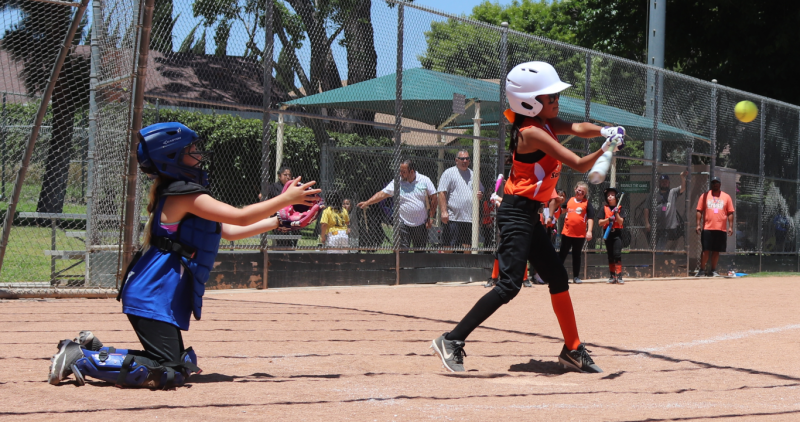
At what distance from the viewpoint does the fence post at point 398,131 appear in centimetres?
1154

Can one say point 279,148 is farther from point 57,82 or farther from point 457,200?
point 457,200

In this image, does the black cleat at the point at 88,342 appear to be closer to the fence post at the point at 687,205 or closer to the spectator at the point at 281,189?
the spectator at the point at 281,189

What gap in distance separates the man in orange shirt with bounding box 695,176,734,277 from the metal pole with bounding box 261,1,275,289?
10036 millimetres

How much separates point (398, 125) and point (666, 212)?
297 inches

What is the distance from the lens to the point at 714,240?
16703 mm

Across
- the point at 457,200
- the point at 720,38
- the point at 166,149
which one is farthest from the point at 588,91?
the point at 720,38

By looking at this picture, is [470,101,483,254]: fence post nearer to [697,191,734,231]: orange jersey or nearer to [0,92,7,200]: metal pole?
[697,191,734,231]: orange jersey

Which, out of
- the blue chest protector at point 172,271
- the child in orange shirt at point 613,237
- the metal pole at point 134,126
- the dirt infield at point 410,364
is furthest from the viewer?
the child in orange shirt at point 613,237

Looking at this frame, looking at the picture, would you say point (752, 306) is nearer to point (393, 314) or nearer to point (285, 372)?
point (393, 314)

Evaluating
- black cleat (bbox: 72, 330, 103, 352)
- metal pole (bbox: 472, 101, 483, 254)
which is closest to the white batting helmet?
black cleat (bbox: 72, 330, 103, 352)

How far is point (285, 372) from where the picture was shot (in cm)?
480

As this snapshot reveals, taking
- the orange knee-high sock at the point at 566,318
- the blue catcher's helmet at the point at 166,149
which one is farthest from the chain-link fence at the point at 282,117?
the orange knee-high sock at the point at 566,318

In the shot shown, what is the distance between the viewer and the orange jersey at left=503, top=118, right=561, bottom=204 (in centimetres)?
514

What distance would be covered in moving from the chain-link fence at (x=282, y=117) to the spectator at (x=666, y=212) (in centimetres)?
95
